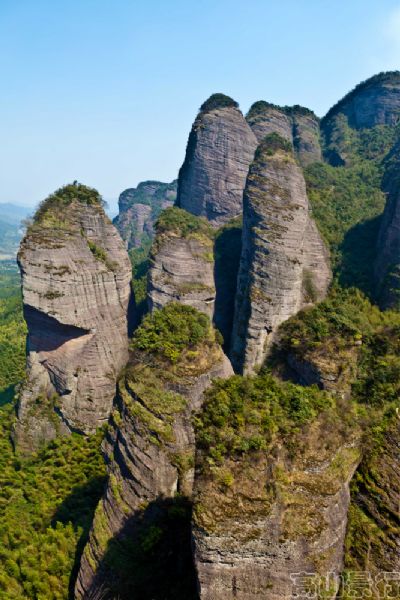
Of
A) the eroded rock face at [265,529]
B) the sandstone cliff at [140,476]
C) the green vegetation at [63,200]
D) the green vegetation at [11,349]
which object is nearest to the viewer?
the eroded rock face at [265,529]

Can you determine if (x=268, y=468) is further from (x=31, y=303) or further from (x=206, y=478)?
(x=31, y=303)

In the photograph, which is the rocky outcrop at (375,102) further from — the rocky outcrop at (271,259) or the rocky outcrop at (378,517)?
the rocky outcrop at (378,517)

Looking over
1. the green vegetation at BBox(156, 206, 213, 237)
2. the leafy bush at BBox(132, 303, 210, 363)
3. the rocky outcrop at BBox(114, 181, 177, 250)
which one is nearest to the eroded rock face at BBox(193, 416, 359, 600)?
the leafy bush at BBox(132, 303, 210, 363)

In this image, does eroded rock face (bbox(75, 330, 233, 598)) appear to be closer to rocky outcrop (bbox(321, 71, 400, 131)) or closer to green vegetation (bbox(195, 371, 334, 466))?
green vegetation (bbox(195, 371, 334, 466))

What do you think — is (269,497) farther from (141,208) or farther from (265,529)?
(141,208)

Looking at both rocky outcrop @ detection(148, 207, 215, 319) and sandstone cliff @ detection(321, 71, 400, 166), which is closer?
rocky outcrop @ detection(148, 207, 215, 319)

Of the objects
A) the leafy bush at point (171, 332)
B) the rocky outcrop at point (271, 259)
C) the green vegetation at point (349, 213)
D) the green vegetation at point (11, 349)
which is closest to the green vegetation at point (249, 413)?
the leafy bush at point (171, 332)

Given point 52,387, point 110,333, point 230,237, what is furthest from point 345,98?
point 52,387
